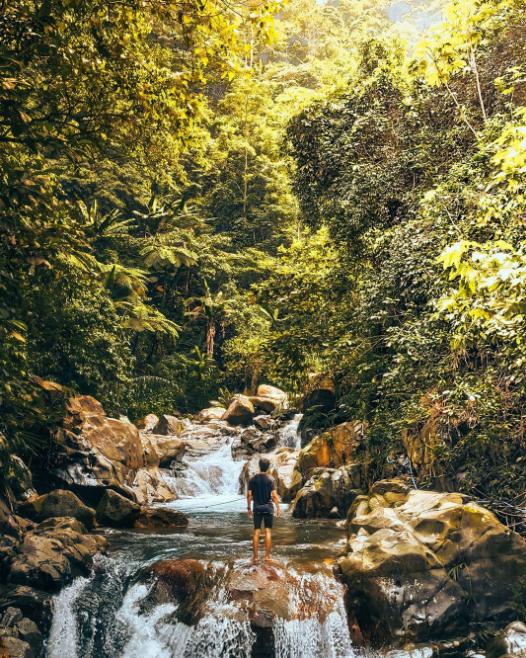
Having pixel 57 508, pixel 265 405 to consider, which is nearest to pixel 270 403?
pixel 265 405

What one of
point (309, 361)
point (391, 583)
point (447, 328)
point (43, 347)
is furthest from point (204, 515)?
point (447, 328)

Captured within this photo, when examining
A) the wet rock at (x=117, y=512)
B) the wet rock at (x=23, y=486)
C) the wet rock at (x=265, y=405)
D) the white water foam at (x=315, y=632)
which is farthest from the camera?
the wet rock at (x=265, y=405)

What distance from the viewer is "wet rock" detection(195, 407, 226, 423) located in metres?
24.4

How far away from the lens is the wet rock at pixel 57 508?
11.4 metres

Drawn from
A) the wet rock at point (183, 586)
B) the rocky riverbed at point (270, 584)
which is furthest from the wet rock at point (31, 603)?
the wet rock at point (183, 586)

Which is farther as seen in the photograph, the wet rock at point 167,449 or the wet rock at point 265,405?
the wet rock at point 265,405

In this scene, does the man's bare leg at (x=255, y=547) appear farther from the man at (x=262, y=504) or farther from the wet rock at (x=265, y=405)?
the wet rock at (x=265, y=405)

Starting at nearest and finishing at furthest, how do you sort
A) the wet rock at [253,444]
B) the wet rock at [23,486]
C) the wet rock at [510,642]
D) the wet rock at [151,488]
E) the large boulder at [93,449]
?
the wet rock at [510,642] → the wet rock at [23,486] → the large boulder at [93,449] → the wet rock at [151,488] → the wet rock at [253,444]

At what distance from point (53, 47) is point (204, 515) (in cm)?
1129

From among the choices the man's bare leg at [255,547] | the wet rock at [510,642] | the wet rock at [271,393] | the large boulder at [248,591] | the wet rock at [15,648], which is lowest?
the wet rock at [510,642]

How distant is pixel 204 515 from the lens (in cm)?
1413

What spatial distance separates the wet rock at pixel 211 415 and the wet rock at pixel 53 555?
45.4 feet

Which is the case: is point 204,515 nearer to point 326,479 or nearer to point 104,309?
point 326,479

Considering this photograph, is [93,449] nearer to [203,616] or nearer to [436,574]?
[203,616]
